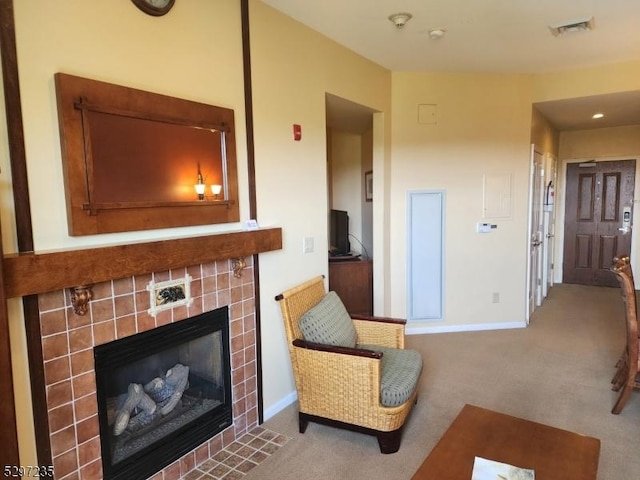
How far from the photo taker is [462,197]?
4.37 metres

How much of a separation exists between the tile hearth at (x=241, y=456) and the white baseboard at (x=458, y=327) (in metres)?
2.24

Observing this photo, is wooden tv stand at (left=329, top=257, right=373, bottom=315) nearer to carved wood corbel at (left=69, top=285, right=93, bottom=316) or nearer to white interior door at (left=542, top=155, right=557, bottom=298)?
carved wood corbel at (left=69, top=285, right=93, bottom=316)

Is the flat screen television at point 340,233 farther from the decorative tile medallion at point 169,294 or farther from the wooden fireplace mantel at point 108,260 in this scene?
the decorative tile medallion at point 169,294

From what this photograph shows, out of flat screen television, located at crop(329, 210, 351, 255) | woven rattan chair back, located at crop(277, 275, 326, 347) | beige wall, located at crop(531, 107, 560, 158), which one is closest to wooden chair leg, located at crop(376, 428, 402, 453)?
woven rattan chair back, located at crop(277, 275, 326, 347)

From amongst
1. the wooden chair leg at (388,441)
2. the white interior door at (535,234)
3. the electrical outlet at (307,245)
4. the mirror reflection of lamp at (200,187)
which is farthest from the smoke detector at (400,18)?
the wooden chair leg at (388,441)

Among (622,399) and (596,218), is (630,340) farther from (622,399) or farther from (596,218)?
(596,218)

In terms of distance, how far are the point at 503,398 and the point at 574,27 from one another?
271 cm

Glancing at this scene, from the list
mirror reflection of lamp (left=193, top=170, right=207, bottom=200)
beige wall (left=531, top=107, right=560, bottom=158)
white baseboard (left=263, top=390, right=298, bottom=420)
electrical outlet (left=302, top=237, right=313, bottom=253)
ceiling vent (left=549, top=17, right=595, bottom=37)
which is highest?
ceiling vent (left=549, top=17, right=595, bottom=37)

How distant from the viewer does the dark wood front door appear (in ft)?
19.9

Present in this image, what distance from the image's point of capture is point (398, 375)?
8.05 ft

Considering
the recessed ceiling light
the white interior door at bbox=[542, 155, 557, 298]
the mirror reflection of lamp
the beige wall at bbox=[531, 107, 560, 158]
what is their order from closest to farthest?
the mirror reflection of lamp < the recessed ceiling light < the beige wall at bbox=[531, 107, 560, 158] < the white interior door at bbox=[542, 155, 557, 298]

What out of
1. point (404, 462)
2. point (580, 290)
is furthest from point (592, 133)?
point (404, 462)

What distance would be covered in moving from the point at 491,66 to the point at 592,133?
3.23 meters

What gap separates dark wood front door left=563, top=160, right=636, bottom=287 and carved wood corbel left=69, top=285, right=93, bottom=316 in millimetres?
6815
